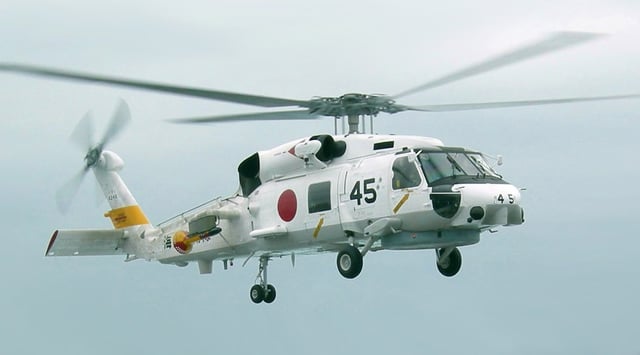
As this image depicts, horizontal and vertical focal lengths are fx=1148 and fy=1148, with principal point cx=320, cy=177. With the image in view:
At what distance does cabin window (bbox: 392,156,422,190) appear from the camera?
22.1 m

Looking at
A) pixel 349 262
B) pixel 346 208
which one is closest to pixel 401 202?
pixel 346 208

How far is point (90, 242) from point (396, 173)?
Answer: 394 inches

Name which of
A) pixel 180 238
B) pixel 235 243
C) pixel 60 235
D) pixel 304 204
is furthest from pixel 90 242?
pixel 304 204

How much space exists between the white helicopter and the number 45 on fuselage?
2 centimetres

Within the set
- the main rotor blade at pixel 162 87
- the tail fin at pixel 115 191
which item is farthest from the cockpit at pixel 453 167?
the tail fin at pixel 115 191

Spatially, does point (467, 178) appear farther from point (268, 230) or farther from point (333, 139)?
point (268, 230)

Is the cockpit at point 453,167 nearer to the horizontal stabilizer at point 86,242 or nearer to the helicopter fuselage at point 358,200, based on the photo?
the helicopter fuselage at point 358,200

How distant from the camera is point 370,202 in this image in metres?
22.8

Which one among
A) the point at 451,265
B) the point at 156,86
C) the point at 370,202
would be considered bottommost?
the point at 451,265

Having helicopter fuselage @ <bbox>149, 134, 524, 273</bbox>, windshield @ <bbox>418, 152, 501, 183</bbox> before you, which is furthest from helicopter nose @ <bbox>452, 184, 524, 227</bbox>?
windshield @ <bbox>418, 152, 501, 183</bbox>

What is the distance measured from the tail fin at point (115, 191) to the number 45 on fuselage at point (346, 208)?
1726 millimetres

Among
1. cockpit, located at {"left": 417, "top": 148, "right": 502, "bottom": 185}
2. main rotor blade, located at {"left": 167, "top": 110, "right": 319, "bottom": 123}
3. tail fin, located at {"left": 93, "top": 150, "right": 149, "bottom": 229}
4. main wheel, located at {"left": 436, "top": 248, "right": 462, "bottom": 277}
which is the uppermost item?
main rotor blade, located at {"left": 167, "top": 110, "right": 319, "bottom": 123}

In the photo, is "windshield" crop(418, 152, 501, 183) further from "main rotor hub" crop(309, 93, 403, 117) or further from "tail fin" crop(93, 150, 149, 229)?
"tail fin" crop(93, 150, 149, 229)

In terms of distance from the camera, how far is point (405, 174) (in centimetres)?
2230
